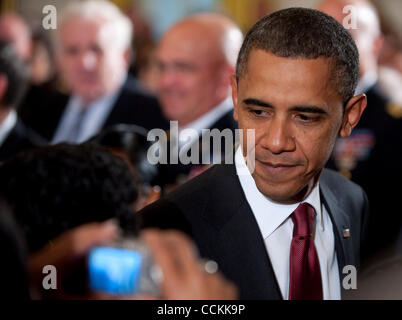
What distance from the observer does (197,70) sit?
2.21m

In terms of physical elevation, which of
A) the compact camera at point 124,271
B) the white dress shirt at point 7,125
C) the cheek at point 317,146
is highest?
the white dress shirt at point 7,125

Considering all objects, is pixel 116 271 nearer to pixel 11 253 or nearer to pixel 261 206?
pixel 261 206

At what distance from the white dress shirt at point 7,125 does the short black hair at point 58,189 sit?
479 millimetres

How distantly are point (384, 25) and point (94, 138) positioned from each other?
889 mm

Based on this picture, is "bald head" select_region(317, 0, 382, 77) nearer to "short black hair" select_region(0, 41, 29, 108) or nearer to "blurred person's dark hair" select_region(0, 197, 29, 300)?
"short black hair" select_region(0, 41, 29, 108)

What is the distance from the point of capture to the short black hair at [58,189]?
1.26 metres

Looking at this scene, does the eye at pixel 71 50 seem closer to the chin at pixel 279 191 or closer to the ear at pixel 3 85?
the ear at pixel 3 85

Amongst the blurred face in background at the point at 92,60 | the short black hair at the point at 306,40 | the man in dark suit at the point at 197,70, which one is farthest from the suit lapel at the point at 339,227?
the blurred face in background at the point at 92,60

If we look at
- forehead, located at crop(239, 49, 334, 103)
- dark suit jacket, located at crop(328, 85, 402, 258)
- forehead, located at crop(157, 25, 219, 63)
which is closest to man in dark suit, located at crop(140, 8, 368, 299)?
forehead, located at crop(239, 49, 334, 103)

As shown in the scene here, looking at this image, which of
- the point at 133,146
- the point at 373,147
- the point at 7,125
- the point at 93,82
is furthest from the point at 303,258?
the point at 93,82

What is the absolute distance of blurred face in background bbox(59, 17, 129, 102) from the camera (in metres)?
2.22

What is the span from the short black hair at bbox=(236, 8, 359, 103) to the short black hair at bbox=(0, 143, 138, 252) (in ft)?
1.03
